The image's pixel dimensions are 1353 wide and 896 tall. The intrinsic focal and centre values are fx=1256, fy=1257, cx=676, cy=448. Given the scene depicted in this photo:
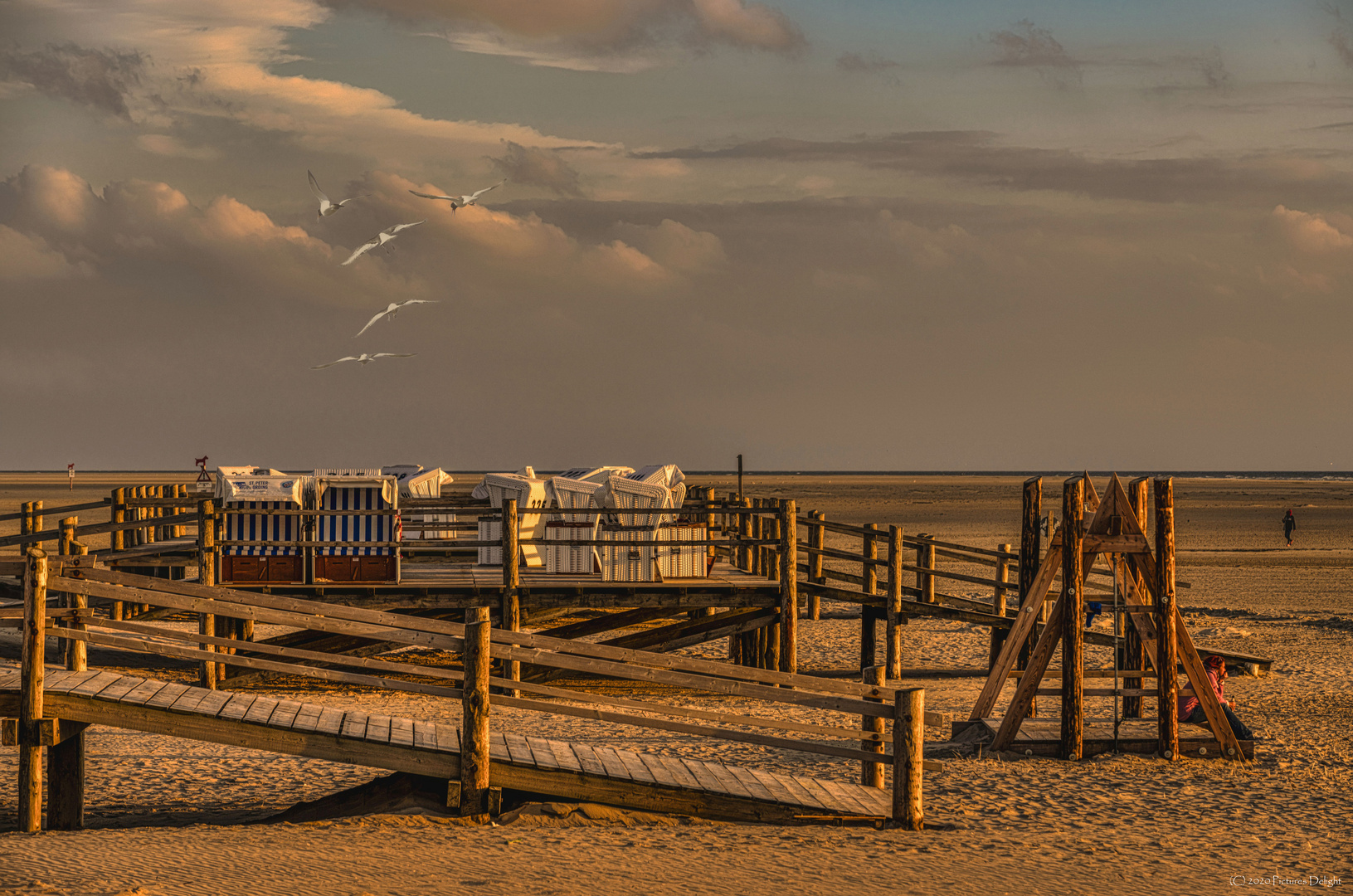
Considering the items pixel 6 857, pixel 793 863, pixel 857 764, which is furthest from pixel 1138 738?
pixel 6 857

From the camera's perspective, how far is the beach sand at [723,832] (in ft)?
25.3

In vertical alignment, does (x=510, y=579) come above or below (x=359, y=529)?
below

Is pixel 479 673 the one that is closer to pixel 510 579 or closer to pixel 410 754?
pixel 410 754

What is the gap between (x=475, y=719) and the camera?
29.8ft

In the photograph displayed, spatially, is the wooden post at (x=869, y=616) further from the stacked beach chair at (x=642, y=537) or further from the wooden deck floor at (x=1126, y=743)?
the wooden deck floor at (x=1126, y=743)

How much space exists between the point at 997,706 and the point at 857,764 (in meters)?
4.08

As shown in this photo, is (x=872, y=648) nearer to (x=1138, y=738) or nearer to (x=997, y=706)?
(x=997, y=706)

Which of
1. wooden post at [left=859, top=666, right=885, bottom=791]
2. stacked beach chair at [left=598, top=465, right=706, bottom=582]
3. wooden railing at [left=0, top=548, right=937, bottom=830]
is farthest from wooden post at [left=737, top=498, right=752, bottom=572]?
wooden railing at [left=0, top=548, right=937, bottom=830]

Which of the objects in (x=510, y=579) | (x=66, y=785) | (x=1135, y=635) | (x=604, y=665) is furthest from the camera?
(x=510, y=579)

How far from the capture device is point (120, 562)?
59.3ft

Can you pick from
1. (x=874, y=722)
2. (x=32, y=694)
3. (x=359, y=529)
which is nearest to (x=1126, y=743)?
(x=874, y=722)

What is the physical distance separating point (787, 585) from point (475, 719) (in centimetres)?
828

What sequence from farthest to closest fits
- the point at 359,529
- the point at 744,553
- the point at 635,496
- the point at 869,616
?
the point at 744,553 → the point at 869,616 → the point at 635,496 → the point at 359,529

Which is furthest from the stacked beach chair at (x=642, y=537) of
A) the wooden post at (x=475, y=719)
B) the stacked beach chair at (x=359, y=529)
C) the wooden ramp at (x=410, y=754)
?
the wooden post at (x=475, y=719)
